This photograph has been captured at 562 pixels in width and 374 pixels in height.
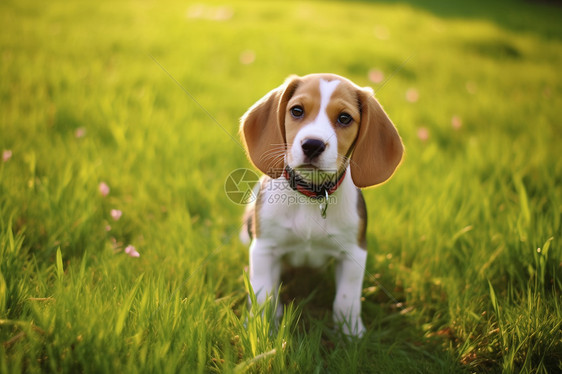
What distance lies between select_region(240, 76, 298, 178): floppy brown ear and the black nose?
260mm

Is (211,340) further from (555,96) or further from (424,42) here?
(424,42)

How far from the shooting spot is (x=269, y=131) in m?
2.01

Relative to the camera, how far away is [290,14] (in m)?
8.86

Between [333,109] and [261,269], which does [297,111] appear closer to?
[333,109]

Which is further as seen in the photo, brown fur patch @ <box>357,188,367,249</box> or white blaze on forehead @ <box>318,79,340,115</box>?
brown fur patch @ <box>357,188,367,249</box>

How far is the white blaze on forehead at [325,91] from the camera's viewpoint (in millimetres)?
1875

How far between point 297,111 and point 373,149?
16.5 inches

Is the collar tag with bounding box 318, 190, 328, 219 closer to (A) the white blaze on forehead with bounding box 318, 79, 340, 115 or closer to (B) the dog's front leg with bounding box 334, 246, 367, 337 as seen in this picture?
(B) the dog's front leg with bounding box 334, 246, 367, 337

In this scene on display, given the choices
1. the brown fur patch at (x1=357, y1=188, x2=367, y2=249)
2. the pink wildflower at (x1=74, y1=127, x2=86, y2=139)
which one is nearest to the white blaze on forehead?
the brown fur patch at (x1=357, y1=188, x2=367, y2=249)

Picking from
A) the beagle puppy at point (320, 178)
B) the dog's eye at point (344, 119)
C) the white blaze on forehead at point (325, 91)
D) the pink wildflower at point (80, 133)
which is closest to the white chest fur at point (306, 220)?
the beagle puppy at point (320, 178)

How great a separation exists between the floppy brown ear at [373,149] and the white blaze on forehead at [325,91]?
0.57ft

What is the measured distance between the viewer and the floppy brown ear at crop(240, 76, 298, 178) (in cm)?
196

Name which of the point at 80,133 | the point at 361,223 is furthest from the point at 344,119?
the point at 80,133

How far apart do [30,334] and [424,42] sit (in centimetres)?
783
